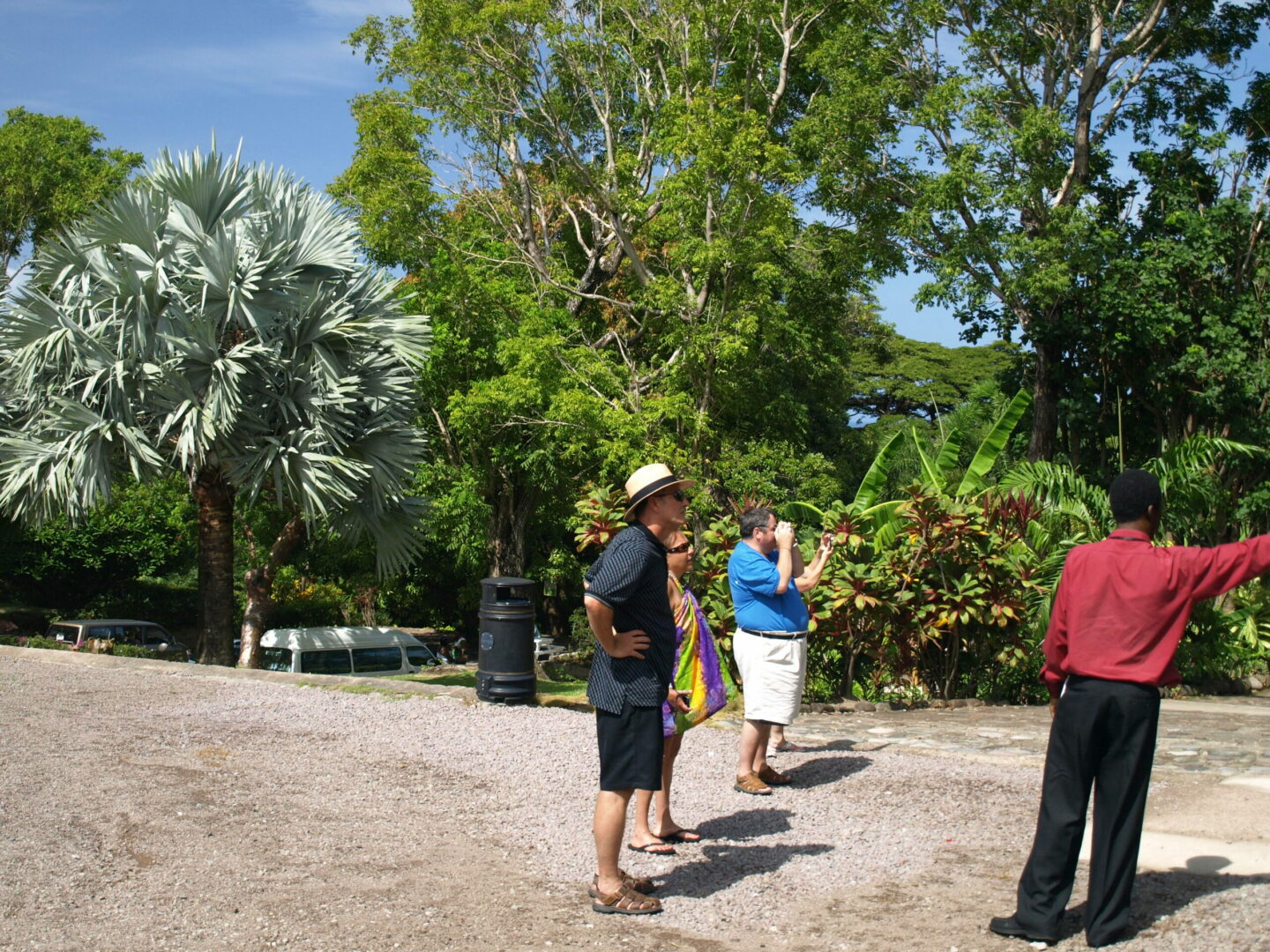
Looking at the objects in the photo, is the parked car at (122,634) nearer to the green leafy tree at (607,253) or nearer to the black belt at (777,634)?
the green leafy tree at (607,253)

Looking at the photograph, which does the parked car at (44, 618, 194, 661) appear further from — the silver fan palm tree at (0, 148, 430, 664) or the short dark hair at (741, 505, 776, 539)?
the short dark hair at (741, 505, 776, 539)

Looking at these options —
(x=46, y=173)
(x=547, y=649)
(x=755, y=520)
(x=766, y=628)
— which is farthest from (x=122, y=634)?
(x=755, y=520)

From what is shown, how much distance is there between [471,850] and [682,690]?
122cm

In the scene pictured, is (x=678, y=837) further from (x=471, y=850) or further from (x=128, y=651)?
(x=128, y=651)

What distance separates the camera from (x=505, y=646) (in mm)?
9695

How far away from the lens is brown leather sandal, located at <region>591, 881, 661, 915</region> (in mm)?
4484

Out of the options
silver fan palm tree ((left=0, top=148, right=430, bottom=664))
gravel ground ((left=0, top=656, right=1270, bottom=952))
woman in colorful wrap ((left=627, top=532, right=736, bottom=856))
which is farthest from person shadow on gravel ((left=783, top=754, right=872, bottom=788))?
silver fan palm tree ((left=0, top=148, right=430, bottom=664))

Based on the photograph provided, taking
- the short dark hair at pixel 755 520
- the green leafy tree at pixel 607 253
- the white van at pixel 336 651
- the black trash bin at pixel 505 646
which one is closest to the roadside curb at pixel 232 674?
the black trash bin at pixel 505 646

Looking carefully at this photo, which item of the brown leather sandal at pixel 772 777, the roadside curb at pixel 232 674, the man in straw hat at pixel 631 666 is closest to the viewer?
the man in straw hat at pixel 631 666

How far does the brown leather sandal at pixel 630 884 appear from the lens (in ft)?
15.0

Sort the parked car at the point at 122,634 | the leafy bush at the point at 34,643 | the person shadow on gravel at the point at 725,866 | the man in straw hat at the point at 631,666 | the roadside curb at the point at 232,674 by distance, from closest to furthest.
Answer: the man in straw hat at the point at 631,666 < the person shadow on gravel at the point at 725,866 < the roadside curb at the point at 232,674 < the leafy bush at the point at 34,643 < the parked car at the point at 122,634

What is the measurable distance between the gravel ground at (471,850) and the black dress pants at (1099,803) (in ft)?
0.49

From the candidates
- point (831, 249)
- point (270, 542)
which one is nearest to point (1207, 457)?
point (831, 249)

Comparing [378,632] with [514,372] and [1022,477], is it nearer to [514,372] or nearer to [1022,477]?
[514,372]
